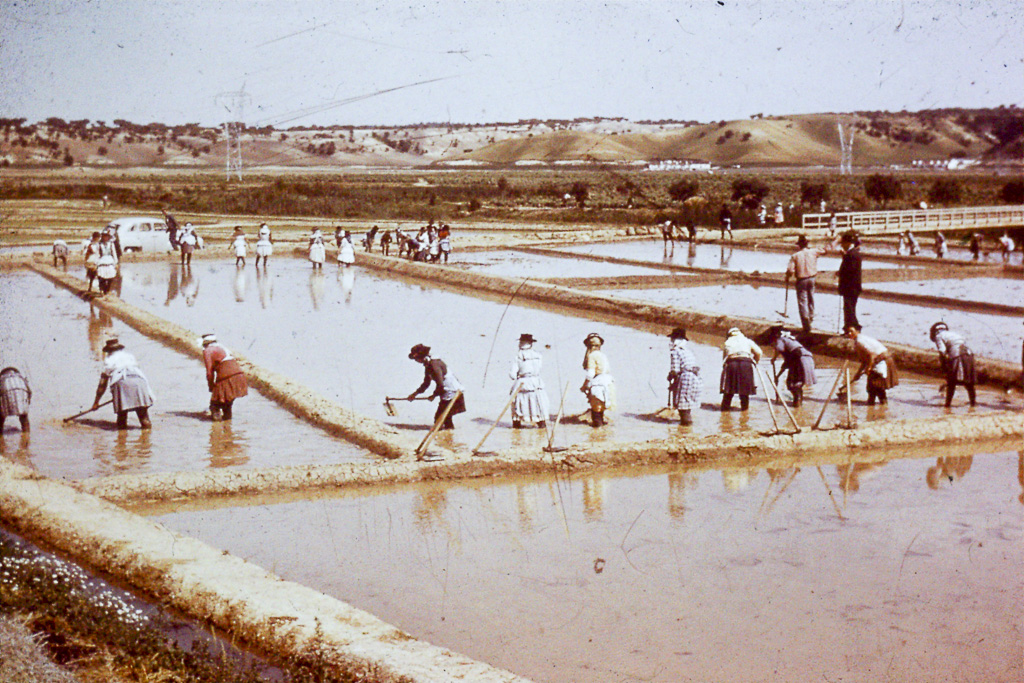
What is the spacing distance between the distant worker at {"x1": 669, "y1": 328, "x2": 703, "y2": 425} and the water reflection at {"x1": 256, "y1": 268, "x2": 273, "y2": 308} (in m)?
11.8

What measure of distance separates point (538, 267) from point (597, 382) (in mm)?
18321

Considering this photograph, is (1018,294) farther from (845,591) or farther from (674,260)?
(845,591)

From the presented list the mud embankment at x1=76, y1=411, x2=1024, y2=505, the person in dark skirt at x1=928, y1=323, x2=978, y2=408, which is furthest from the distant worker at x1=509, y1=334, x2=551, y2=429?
the person in dark skirt at x1=928, y1=323, x2=978, y2=408

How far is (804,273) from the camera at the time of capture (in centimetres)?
1512

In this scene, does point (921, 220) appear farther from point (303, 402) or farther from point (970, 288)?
point (303, 402)

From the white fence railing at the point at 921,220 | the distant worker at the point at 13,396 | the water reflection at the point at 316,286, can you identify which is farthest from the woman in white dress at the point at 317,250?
the white fence railing at the point at 921,220

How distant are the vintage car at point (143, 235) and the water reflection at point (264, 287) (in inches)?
219

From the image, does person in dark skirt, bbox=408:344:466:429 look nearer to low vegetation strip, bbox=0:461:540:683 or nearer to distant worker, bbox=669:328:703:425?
distant worker, bbox=669:328:703:425

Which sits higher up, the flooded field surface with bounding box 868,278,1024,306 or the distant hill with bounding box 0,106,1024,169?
the distant hill with bounding box 0,106,1024,169

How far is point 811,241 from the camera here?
36.8 m

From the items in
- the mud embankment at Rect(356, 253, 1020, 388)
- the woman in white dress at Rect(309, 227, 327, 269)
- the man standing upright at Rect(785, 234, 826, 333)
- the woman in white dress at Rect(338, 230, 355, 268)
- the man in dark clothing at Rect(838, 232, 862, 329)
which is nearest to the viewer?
the mud embankment at Rect(356, 253, 1020, 388)

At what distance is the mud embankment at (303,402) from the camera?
10188 mm

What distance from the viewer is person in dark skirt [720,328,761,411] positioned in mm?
11148

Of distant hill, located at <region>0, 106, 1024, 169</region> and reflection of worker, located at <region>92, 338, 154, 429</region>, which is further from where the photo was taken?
distant hill, located at <region>0, 106, 1024, 169</region>
